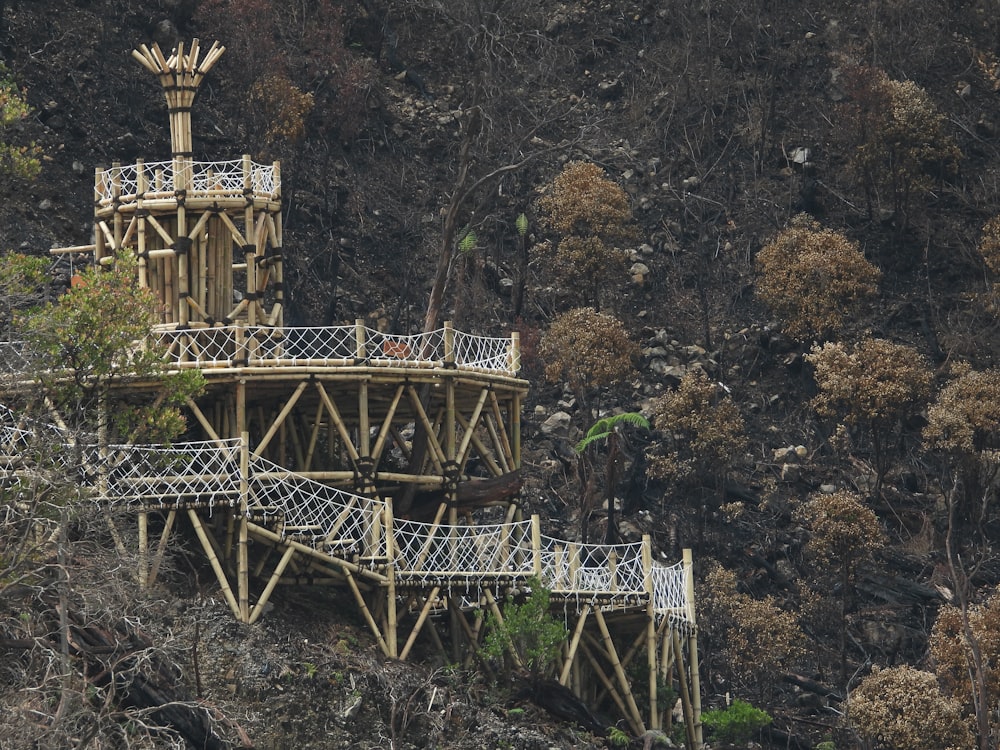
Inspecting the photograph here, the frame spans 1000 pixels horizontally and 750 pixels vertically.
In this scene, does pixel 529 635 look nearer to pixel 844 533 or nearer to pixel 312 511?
pixel 312 511

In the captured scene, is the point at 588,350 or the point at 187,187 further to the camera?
the point at 588,350

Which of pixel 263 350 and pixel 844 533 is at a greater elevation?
pixel 263 350

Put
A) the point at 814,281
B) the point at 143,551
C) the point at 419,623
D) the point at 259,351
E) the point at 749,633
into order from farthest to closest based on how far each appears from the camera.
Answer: the point at 814,281 < the point at 749,633 < the point at 259,351 < the point at 419,623 < the point at 143,551

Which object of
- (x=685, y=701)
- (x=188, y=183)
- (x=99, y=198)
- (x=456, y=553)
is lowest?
(x=685, y=701)

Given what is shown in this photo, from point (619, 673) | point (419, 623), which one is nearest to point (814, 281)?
point (619, 673)

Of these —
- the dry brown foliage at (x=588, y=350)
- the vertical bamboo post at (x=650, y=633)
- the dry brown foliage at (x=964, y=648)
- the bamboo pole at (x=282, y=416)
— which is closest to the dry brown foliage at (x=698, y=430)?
the dry brown foliage at (x=588, y=350)

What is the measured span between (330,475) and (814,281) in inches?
932

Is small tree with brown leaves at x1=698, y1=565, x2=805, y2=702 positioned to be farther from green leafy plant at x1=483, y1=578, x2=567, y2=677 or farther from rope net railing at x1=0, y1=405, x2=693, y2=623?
green leafy plant at x1=483, y1=578, x2=567, y2=677

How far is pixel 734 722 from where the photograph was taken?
55344 millimetres

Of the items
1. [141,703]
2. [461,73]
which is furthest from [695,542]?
[141,703]

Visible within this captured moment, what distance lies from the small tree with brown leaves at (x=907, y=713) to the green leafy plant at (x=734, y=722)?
2271mm

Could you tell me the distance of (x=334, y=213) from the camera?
7400 cm

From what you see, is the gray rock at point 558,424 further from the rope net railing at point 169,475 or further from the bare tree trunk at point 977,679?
the rope net railing at point 169,475

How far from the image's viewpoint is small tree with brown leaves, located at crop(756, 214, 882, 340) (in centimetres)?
6806
